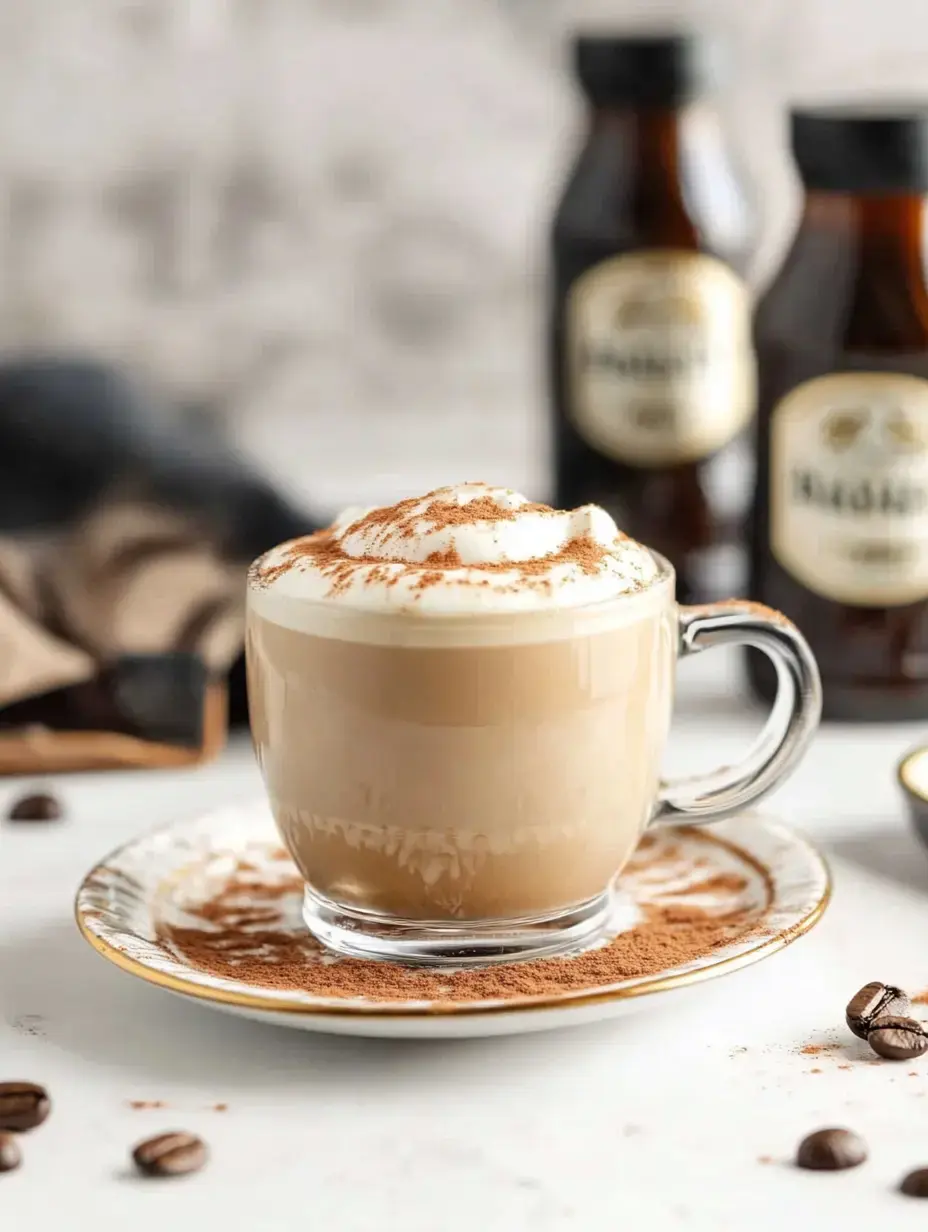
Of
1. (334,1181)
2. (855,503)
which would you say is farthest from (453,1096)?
(855,503)

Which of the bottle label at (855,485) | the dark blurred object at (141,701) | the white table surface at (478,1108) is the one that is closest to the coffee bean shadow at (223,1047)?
the white table surface at (478,1108)

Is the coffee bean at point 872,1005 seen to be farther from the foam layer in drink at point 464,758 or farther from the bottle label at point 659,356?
the bottle label at point 659,356

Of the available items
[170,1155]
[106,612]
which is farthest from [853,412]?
[170,1155]

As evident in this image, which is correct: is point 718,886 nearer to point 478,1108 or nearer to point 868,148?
point 478,1108

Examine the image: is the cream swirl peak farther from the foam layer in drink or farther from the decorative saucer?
the decorative saucer

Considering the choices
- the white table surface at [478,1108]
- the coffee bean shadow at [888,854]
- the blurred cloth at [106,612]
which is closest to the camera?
the white table surface at [478,1108]

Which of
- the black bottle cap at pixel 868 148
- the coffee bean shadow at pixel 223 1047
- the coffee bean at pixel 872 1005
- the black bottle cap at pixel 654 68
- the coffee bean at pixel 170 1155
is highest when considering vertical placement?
the black bottle cap at pixel 654 68

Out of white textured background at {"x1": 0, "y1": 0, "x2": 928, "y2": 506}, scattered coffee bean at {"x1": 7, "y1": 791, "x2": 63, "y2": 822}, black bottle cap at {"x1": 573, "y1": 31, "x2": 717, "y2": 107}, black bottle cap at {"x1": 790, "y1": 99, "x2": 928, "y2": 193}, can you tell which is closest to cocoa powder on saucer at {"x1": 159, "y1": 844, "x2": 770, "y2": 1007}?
scattered coffee bean at {"x1": 7, "y1": 791, "x2": 63, "y2": 822}
